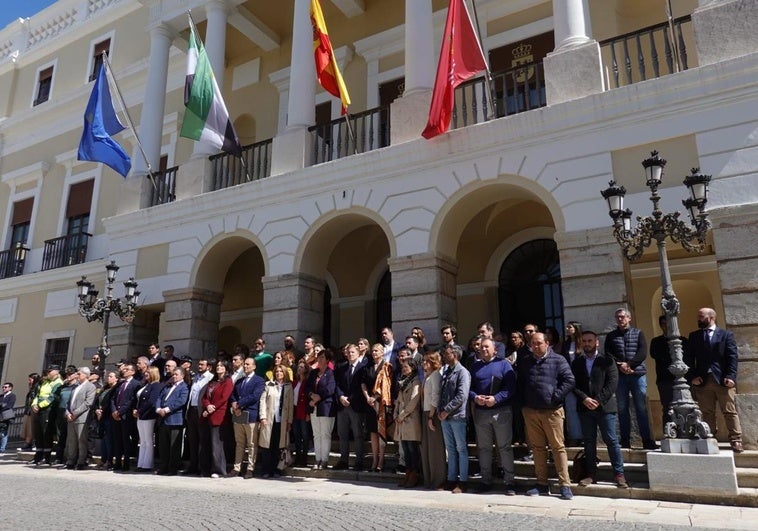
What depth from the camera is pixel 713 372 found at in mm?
7148

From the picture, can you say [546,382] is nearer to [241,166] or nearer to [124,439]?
[124,439]

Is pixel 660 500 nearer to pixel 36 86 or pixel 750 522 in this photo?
pixel 750 522

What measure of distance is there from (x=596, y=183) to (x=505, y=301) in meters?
4.54

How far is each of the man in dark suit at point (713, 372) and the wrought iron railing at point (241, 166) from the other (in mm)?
9178

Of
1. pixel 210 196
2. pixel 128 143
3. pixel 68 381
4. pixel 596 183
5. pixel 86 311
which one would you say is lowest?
pixel 68 381

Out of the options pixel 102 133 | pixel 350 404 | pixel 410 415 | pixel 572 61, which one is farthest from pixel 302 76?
pixel 410 415

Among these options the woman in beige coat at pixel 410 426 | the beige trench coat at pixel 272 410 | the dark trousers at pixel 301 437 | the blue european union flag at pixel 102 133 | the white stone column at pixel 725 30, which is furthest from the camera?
the blue european union flag at pixel 102 133

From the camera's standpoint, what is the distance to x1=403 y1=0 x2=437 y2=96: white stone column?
37.7 ft

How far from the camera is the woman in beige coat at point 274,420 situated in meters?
8.78

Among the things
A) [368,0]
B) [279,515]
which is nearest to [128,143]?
[368,0]

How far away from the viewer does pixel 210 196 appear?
1328 cm

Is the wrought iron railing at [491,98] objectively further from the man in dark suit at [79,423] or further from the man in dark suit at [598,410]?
the man in dark suit at [79,423]

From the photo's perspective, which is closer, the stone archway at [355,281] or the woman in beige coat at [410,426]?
the woman in beige coat at [410,426]

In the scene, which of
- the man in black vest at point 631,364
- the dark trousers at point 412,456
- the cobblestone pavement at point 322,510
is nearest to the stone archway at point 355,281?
the cobblestone pavement at point 322,510
